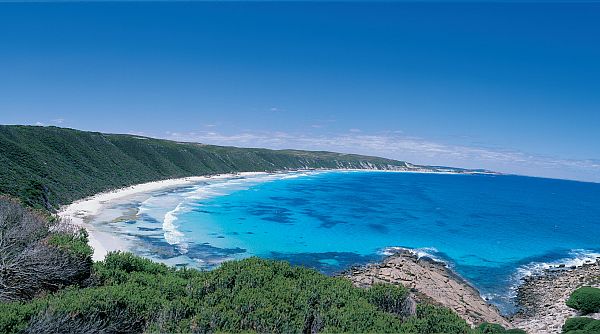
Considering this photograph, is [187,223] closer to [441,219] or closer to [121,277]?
[121,277]

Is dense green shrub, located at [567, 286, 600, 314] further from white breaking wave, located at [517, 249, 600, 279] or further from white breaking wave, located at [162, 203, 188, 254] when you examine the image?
white breaking wave, located at [162, 203, 188, 254]

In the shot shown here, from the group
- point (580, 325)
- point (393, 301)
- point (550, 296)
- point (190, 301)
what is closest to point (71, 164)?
point (190, 301)

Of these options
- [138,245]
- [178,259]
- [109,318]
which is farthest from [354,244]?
[109,318]

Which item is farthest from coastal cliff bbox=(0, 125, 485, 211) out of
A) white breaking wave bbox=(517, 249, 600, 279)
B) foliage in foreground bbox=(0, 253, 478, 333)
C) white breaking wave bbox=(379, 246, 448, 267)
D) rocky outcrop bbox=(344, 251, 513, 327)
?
white breaking wave bbox=(517, 249, 600, 279)

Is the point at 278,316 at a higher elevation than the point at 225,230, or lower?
higher

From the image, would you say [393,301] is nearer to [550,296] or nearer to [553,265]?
[550,296]

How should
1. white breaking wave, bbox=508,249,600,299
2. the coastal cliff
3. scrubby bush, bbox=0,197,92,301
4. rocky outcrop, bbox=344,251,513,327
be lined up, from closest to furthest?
scrubby bush, bbox=0,197,92,301 → rocky outcrop, bbox=344,251,513,327 → white breaking wave, bbox=508,249,600,299 → the coastal cliff
